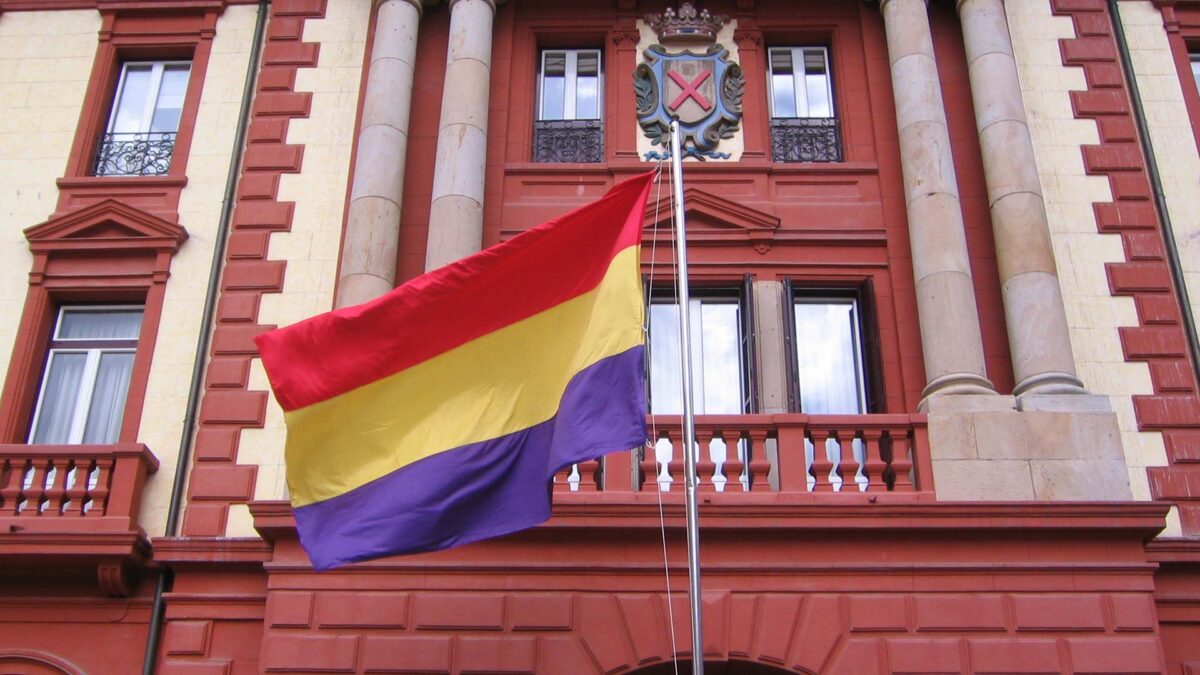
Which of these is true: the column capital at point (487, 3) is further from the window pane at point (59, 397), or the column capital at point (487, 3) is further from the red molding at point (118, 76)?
the window pane at point (59, 397)

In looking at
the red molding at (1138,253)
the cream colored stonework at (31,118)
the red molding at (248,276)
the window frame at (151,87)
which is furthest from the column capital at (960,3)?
the cream colored stonework at (31,118)

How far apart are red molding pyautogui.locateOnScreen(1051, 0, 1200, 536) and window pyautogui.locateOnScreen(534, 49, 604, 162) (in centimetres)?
617

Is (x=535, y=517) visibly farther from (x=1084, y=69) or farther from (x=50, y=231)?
(x=1084, y=69)

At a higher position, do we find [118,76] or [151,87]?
[118,76]

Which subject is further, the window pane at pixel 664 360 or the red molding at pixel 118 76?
the red molding at pixel 118 76

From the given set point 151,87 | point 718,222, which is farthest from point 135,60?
point 718,222

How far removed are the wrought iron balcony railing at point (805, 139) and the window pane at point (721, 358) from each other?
93.4 inches

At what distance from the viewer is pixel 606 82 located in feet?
58.2

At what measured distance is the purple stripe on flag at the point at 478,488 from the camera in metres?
10.3

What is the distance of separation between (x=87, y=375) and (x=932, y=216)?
1020cm

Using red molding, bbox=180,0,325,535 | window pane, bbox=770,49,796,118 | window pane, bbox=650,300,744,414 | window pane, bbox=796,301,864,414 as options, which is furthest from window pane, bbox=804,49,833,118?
red molding, bbox=180,0,325,535

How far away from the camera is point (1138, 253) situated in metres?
15.6

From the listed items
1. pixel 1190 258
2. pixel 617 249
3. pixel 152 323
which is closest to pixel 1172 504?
pixel 1190 258

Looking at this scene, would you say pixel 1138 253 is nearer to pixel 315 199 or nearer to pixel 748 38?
pixel 748 38
